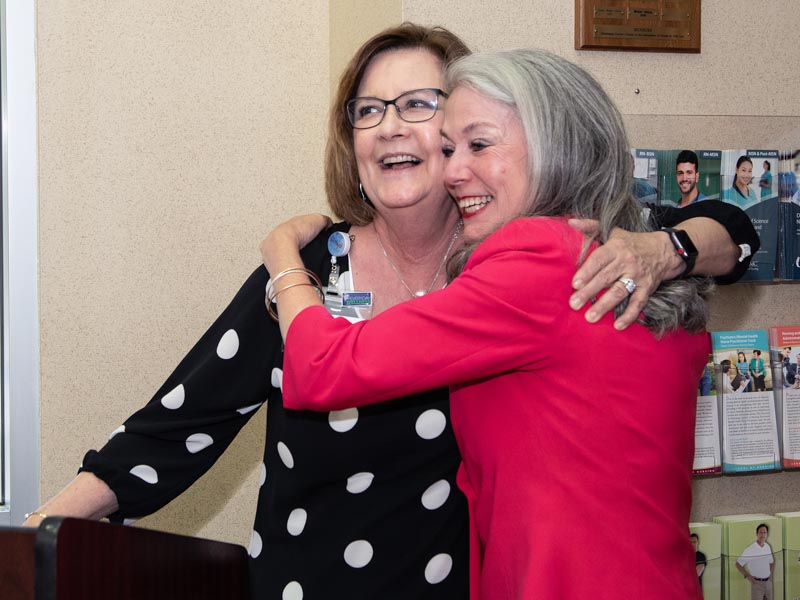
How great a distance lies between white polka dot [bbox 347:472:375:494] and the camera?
1.58 m

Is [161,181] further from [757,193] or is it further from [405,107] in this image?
[757,193]

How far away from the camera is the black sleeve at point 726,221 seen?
5.42ft

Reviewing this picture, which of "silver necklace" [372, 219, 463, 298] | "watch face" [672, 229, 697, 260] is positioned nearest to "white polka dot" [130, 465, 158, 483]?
"silver necklace" [372, 219, 463, 298]

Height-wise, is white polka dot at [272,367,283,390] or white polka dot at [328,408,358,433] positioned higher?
white polka dot at [272,367,283,390]

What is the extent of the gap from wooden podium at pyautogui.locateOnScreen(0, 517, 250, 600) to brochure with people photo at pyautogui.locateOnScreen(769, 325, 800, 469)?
174 centimetres

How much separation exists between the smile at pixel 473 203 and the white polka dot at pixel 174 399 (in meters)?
0.62

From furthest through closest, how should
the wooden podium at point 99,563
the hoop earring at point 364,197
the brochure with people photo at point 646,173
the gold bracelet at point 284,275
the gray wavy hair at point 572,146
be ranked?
the brochure with people photo at point 646,173 < the hoop earring at point 364,197 < the gold bracelet at point 284,275 < the gray wavy hair at point 572,146 < the wooden podium at point 99,563

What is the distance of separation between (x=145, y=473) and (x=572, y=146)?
0.93 metres

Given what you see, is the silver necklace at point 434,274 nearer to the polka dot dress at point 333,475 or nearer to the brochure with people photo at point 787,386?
the polka dot dress at point 333,475

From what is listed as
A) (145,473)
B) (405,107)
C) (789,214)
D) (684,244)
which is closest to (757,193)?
(789,214)

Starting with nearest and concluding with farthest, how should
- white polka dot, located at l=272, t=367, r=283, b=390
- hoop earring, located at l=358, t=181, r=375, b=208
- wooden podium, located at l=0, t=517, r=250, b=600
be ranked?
wooden podium, located at l=0, t=517, r=250, b=600 < white polka dot, located at l=272, t=367, r=283, b=390 < hoop earring, located at l=358, t=181, r=375, b=208

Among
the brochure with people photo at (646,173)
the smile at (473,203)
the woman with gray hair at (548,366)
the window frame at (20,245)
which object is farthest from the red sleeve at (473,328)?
the window frame at (20,245)

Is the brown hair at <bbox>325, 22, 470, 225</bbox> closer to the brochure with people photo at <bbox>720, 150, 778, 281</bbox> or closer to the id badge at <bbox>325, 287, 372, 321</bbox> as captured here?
the id badge at <bbox>325, 287, 372, 321</bbox>

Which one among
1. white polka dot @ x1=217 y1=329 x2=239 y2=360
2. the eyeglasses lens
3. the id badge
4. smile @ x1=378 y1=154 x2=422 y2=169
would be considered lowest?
white polka dot @ x1=217 y1=329 x2=239 y2=360
